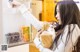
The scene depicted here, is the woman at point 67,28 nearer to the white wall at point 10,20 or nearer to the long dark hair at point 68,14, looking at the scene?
the long dark hair at point 68,14

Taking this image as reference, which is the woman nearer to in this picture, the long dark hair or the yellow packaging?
the long dark hair

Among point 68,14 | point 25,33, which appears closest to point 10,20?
point 25,33

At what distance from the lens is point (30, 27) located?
6.33 ft

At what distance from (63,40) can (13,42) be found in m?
0.67

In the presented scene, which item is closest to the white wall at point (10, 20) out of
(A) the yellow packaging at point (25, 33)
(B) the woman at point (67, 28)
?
(A) the yellow packaging at point (25, 33)

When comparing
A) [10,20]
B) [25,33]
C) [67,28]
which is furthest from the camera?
[25,33]

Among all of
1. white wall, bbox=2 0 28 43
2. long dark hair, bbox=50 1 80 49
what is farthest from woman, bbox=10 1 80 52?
white wall, bbox=2 0 28 43

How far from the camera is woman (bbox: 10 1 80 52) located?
116cm

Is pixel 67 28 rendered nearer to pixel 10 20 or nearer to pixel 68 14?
pixel 68 14

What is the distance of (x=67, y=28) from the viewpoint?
1.17m

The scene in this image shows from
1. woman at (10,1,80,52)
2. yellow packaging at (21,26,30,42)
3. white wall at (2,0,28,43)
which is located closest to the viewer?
woman at (10,1,80,52)

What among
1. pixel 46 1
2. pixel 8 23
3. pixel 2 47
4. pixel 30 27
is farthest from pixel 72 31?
pixel 46 1

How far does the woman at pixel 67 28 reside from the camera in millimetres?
1163

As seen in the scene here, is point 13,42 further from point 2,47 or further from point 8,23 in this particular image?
point 2,47
